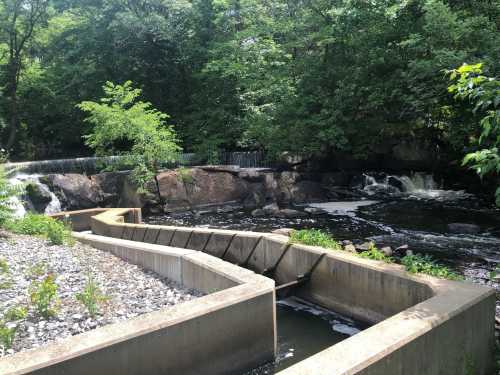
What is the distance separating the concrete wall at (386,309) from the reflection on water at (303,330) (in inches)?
7.0

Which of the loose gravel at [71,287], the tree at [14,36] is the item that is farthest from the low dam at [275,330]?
the tree at [14,36]

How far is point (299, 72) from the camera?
69.3 ft

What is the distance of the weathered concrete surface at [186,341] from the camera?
138 inches

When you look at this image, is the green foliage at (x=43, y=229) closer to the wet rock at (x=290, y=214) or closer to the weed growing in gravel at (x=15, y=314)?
the weed growing in gravel at (x=15, y=314)

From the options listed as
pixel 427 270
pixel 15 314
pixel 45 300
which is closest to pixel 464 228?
pixel 427 270

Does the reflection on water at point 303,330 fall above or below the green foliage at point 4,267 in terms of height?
below

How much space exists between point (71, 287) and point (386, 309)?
417cm

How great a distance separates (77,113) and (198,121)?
8569mm

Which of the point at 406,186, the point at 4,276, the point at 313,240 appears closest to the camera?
the point at 4,276

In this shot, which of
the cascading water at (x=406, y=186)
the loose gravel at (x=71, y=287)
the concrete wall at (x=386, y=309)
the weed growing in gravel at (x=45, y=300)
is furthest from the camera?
the cascading water at (x=406, y=186)

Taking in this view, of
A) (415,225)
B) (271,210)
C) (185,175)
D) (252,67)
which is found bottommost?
(415,225)

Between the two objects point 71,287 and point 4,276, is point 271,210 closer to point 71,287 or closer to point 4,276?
point 71,287

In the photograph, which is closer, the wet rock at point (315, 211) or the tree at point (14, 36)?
the wet rock at point (315, 211)

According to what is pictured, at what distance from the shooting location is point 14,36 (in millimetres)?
26219
